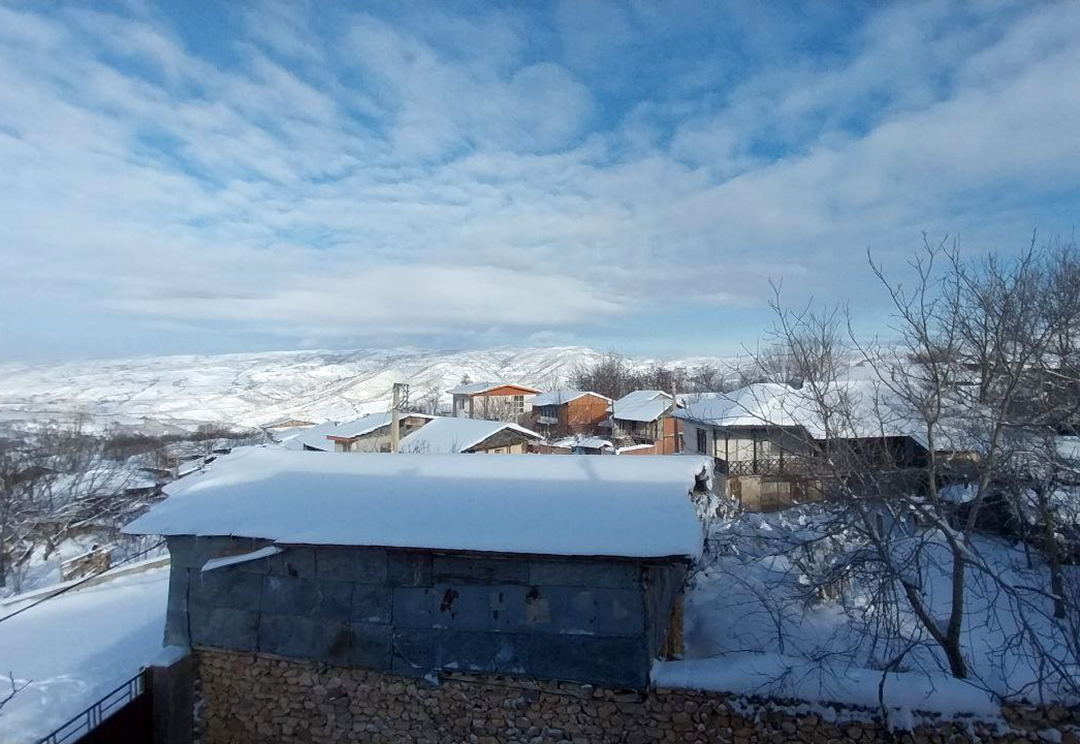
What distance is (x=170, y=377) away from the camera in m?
120

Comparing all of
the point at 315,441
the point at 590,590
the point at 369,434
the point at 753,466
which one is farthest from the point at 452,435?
the point at 590,590

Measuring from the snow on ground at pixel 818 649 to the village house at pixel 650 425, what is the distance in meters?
20.5

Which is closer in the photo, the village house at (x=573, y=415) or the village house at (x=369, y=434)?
the village house at (x=369, y=434)

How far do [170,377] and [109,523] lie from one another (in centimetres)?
10846

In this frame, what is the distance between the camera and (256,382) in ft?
377

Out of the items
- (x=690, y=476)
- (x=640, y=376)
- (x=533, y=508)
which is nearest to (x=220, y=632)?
(x=533, y=508)

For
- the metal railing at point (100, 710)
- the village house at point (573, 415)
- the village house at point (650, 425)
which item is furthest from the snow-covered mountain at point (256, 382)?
A: the metal railing at point (100, 710)

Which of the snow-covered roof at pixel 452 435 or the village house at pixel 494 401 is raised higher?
the village house at pixel 494 401

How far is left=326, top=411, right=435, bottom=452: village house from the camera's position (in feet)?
92.7

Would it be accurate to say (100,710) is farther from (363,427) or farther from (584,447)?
(363,427)

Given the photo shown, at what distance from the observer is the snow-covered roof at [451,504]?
5.98 metres

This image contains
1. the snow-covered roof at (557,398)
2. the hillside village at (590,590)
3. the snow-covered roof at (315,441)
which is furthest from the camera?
the snow-covered roof at (557,398)

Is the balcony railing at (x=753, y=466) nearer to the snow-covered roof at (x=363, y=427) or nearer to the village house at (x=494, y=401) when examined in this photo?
the snow-covered roof at (x=363, y=427)

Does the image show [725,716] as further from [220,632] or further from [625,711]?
[220,632]
